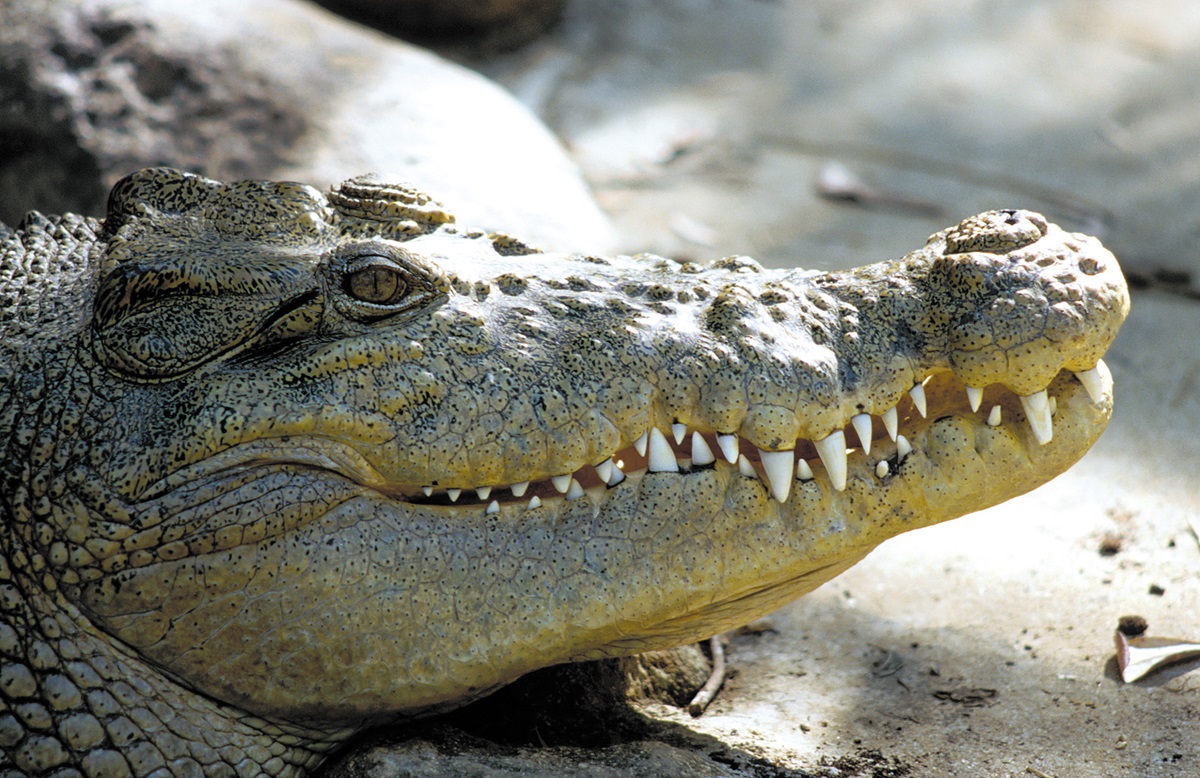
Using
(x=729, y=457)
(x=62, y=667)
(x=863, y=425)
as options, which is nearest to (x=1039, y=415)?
(x=863, y=425)

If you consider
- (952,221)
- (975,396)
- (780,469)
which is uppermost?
(952,221)

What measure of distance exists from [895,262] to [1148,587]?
143 cm

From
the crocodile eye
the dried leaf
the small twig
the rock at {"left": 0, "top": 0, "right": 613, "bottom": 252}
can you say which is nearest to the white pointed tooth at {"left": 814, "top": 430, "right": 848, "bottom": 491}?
the small twig

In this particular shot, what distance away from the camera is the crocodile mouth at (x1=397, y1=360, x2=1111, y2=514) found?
7.66 feet

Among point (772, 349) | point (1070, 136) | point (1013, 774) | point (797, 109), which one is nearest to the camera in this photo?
point (772, 349)

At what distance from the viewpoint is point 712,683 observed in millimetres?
3041

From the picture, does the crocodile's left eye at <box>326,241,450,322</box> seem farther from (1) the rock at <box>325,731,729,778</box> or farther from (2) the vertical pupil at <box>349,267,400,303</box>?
(1) the rock at <box>325,731,729,778</box>

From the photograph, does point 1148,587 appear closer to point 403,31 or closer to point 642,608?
point 642,608

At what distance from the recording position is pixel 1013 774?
98.9 inches

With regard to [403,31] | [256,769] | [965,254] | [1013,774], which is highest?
[403,31]

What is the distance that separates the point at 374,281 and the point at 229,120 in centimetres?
279

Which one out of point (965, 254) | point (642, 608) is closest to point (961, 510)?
point (965, 254)

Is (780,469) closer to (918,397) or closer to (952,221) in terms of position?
(918,397)

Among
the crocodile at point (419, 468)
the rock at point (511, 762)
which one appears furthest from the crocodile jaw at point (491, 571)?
the rock at point (511, 762)
